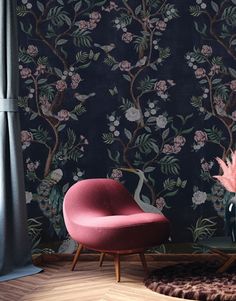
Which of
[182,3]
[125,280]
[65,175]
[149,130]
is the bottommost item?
[125,280]

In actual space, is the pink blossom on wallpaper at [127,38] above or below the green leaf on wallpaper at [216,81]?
above

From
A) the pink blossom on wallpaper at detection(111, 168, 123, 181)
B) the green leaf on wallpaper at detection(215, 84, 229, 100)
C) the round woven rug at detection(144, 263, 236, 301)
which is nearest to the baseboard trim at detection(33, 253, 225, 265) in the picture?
the round woven rug at detection(144, 263, 236, 301)

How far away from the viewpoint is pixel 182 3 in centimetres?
436

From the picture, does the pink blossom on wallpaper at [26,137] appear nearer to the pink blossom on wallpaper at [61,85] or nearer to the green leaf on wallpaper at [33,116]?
the green leaf on wallpaper at [33,116]

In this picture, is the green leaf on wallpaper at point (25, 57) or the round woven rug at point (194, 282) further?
the green leaf on wallpaper at point (25, 57)

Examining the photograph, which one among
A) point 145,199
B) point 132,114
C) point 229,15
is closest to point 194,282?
point 145,199

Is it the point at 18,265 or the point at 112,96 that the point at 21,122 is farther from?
the point at 18,265

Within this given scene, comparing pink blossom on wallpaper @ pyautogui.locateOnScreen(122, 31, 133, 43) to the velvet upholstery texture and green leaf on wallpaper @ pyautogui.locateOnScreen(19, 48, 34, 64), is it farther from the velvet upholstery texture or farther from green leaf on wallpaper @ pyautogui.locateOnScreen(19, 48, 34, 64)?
the velvet upholstery texture

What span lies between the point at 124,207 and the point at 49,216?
0.74 meters

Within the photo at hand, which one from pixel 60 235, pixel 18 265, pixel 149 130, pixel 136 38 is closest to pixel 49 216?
pixel 60 235

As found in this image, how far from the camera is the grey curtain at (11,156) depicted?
3.86m

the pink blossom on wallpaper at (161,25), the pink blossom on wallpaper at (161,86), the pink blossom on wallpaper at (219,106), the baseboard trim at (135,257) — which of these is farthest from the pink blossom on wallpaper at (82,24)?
the baseboard trim at (135,257)

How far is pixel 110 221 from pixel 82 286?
48 centimetres

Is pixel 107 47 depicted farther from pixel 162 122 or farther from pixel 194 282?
pixel 194 282
